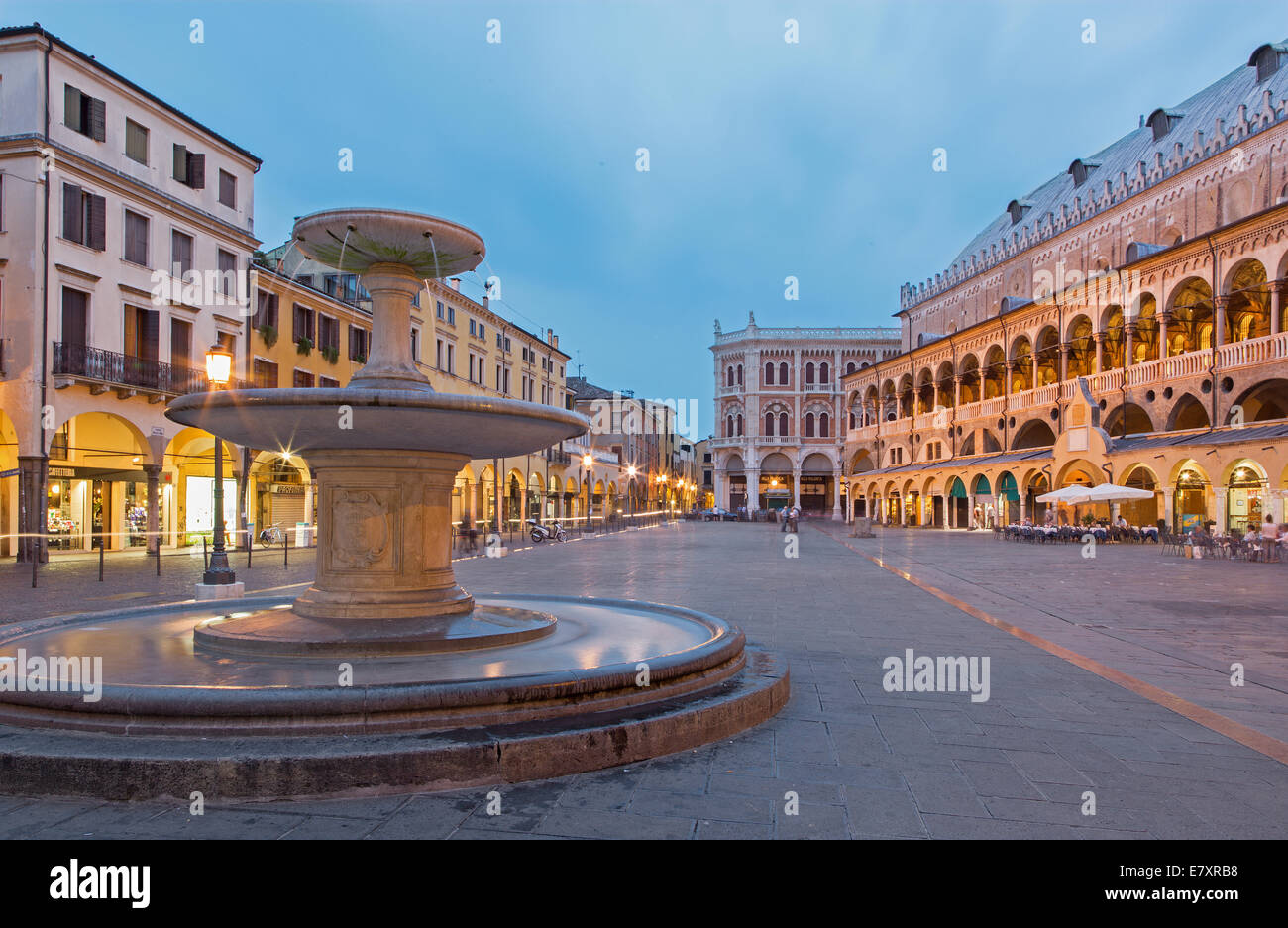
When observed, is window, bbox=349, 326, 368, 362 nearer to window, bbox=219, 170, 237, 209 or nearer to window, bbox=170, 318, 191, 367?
window, bbox=219, 170, 237, 209

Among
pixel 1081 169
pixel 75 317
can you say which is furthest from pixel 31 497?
pixel 1081 169

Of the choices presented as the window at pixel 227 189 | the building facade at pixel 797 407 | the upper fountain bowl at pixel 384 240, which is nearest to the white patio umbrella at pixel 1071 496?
the upper fountain bowl at pixel 384 240

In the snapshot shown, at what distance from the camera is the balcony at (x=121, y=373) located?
70.4ft

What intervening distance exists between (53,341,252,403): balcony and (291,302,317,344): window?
6.12 metres

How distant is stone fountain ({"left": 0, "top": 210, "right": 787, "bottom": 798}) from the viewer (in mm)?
4145

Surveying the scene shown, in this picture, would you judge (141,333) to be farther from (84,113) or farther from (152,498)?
(84,113)

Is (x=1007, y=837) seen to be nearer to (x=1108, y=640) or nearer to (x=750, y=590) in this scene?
(x=1108, y=640)

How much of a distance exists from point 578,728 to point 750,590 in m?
10.2

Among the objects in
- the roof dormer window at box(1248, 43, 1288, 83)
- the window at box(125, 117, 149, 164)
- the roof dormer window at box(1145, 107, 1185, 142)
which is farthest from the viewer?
the roof dormer window at box(1145, 107, 1185, 142)

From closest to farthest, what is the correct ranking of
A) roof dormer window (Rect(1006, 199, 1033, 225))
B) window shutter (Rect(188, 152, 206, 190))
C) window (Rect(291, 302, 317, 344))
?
1. window shutter (Rect(188, 152, 206, 190))
2. window (Rect(291, 302, 317, 344))
3. roof dormer window (Rect(1006, 199, 1033, 225))

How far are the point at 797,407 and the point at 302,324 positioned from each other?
54.1m

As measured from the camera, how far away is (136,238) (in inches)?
948

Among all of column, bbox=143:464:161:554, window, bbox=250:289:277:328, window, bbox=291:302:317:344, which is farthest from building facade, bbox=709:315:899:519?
column, bbox=143:464:161:554
